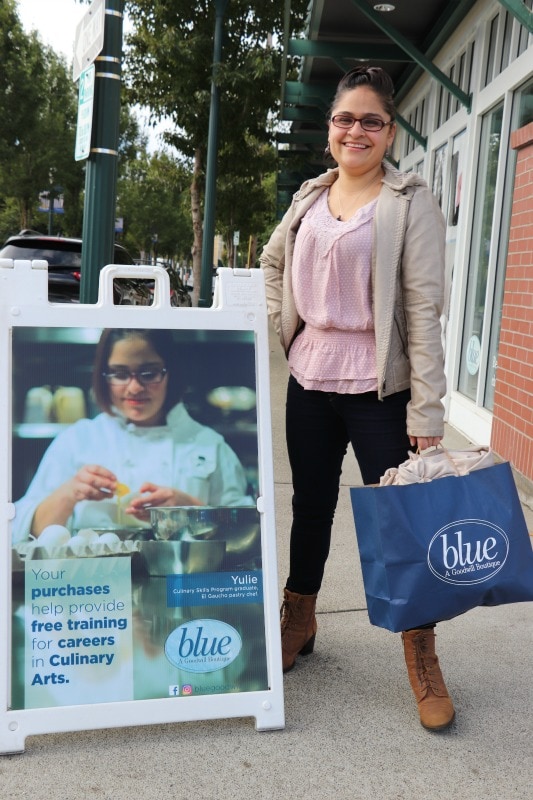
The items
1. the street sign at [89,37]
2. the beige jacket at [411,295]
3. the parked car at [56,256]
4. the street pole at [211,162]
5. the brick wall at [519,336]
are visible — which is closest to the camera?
the beige jacket at [411,295]

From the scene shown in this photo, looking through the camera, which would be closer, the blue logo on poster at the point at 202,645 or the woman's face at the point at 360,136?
the blue logo on poster at the point at 202,645

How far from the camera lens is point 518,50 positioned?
20.7 feet

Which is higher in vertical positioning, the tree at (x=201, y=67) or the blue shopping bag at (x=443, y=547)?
the tree at (x=201, y=67)

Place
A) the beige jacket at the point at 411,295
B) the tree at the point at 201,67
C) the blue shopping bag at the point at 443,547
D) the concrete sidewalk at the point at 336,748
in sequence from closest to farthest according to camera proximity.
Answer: the concrete sidewalk at the point at 336,748 < the blue shopping bag at the point at 443,547 < the beige jacket at the point at 411,295 < the tree at the point at 201,67

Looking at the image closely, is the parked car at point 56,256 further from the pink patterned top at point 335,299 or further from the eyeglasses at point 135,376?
the eyeglasses at point 135,376

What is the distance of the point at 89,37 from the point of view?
460cm

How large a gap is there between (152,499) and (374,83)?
1.50 meters

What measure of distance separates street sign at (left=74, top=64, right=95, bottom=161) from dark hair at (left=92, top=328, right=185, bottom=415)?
237 centimetres

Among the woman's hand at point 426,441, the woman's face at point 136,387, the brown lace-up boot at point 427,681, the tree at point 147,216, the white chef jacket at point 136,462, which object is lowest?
the brown lace-up boot at point 427,681

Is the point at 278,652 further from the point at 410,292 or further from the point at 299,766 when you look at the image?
the point at 410,292

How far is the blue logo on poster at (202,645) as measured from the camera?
2.54m

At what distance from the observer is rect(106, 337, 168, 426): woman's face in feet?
8.29

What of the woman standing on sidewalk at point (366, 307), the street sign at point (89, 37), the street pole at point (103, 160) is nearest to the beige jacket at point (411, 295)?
the woman standing on sidewalk at point (366, 307)

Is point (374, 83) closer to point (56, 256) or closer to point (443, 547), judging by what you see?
point (443, 547)
